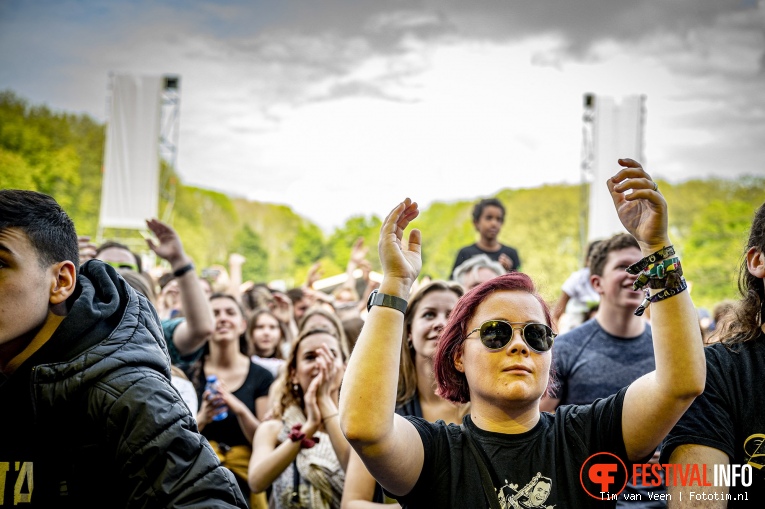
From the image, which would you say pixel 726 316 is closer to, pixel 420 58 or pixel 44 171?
pixel 44 171

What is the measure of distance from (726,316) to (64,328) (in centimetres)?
213

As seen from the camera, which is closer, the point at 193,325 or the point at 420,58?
the point at 193,325

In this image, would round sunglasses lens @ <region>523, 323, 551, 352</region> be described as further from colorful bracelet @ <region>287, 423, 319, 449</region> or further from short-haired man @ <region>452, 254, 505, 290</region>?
short-haired man @ <region>452, 254, 505, 290</region>

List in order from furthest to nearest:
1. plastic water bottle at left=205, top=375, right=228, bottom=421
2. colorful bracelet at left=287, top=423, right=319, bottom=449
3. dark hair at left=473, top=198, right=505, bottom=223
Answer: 1. dark hair at left=473, top=198, right=505, bottom=223
2. plastic water bottle at left=205, top=375, right=228, bottom=421
3. colorful bracelet at left=287, top=423, right=319, bottom=449

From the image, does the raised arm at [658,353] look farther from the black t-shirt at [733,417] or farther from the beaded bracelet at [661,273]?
the black t-shirt at [733,417]

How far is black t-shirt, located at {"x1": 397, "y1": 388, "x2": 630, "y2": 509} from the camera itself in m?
1.99

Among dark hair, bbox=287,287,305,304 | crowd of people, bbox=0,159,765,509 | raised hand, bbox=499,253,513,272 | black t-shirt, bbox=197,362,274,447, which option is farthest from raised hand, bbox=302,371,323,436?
dark hair, bbox=287,287,305,304

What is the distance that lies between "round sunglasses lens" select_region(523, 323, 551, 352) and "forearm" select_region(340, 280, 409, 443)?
1.50ft

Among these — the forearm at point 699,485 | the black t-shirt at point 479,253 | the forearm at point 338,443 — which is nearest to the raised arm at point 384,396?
the forearm at point 699,485

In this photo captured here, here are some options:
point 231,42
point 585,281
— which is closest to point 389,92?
point 231,42

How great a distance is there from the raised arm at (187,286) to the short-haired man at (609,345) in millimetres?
1832

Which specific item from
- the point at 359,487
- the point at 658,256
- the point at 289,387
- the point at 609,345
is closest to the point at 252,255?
the point at 289,387

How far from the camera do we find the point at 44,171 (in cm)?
2784

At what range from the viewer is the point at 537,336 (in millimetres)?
2166
